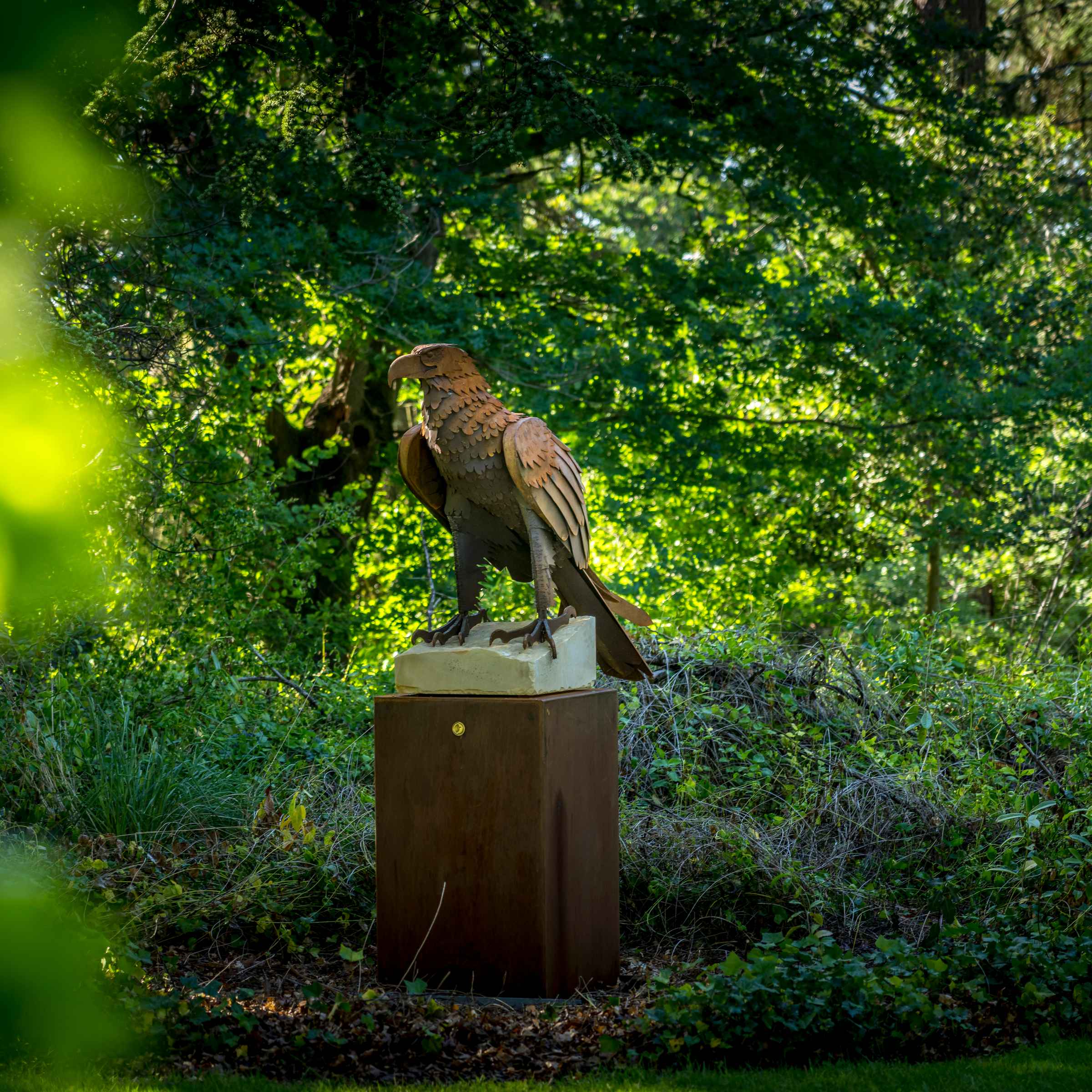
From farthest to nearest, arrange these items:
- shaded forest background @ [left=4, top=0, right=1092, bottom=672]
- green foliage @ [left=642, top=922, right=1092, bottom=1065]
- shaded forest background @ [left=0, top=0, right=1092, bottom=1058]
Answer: shaded forest background @ [left=4, top=0, right=1092, bottom=672] < shaded forest background @ [left=0, top=0, right=1092, bottom=1058] < green foliage @ [left=642, top=922, right=1092, bottom=1065]

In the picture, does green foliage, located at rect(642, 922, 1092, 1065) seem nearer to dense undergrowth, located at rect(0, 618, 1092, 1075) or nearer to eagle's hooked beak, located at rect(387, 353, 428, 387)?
dense undergrowth, located at rect(0, 618, 1092, 1075)

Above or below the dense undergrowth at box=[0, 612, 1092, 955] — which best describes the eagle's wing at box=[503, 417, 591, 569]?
above

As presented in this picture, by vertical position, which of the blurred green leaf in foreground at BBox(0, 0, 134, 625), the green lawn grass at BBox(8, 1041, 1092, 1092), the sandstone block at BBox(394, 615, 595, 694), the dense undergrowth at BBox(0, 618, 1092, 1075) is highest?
the blurred green leaf in foreground at BBox(0, 0, 134, 625)

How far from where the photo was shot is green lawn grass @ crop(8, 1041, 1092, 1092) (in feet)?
9.56

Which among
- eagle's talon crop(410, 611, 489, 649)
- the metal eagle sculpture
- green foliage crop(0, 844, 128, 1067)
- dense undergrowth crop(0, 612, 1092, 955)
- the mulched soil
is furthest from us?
dense undergrowth crop(0, 612, 1092, 955)

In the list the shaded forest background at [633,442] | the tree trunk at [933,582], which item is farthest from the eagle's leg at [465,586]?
the tree trunk at [933,582]

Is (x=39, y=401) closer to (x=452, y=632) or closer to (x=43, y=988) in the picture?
(x=43, y=988)

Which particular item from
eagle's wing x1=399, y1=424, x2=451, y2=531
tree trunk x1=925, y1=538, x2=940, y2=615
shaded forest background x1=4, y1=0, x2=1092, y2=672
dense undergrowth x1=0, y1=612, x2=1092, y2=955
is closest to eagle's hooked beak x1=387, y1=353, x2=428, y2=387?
eagle's wing x1=399, y1=424, x2=451, y2=531

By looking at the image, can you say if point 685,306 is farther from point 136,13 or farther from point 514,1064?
point 136,13

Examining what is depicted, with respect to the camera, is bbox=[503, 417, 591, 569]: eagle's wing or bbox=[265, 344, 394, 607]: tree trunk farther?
bbox=[265, 344, 394, 607]: tree trunk

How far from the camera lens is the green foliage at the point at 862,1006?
127 inches

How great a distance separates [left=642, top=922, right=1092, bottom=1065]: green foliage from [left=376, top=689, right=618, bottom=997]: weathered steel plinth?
401mm

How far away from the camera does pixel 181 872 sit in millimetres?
4527

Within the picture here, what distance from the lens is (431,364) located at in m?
3.79
